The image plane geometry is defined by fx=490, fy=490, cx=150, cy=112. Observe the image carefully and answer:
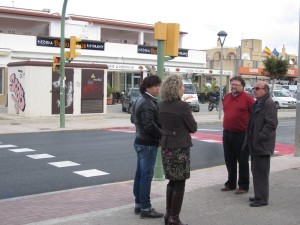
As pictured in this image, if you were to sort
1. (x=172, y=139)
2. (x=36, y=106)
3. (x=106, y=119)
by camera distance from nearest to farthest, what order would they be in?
(x=172, y=139) → (x=36, y=106) → (x=106, y=119)

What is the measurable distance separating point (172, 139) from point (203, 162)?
218 inches

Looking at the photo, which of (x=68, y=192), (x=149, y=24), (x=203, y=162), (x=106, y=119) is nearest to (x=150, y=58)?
(x=149, y=24)

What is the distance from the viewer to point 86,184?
8492 millimetres

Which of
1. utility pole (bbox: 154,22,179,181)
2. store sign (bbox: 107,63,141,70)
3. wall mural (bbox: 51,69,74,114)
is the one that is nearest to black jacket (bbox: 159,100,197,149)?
utility pole (bbox: 154,22,179,181)

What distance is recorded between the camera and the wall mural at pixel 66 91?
902 inches

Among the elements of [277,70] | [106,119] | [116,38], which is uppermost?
[116,38]

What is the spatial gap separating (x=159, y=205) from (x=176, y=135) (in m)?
1.50

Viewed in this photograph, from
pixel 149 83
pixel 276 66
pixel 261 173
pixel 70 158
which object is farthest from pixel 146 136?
pixel 276 66

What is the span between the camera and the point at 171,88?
547cm

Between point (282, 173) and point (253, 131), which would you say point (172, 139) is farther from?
point (282, 173)

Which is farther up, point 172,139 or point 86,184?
point 172,139

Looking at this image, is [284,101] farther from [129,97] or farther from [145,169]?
[145,169]

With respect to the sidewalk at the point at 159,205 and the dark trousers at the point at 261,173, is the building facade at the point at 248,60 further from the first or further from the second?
the dark trousers at the point at 261,173

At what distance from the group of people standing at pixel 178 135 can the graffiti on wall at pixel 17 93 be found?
667 inches
